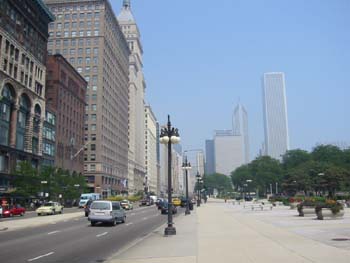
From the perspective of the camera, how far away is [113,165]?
142 m

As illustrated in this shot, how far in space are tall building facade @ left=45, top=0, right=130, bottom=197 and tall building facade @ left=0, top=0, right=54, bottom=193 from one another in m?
40.5

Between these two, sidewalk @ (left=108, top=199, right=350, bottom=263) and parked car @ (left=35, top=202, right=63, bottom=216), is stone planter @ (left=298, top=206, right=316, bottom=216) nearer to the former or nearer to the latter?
sidewalk @ (left=108, top=199, right=350, bottom=263)

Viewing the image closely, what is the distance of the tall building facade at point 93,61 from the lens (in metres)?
126

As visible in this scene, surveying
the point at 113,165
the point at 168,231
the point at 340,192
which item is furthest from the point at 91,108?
the point at 168,231

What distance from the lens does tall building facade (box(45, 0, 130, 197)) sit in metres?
126

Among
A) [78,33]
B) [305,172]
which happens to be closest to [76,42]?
[78,33]

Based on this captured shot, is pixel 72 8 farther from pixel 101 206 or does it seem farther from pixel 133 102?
pixel 101 206

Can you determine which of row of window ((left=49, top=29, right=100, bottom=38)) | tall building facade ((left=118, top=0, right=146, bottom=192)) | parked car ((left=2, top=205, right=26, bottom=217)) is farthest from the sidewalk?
tall building facade ((left=118, top=0, right=146, bottom=192))

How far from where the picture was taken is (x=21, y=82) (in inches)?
2975

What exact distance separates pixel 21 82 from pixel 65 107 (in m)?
28.1

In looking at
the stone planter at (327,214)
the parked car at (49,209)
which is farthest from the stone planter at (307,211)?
the parked car at (49,209)

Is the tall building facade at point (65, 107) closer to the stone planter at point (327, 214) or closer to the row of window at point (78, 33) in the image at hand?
the row of window at point (78, 33)

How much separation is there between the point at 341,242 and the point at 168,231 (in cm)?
839

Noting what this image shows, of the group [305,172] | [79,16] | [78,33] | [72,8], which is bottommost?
[305,172]
